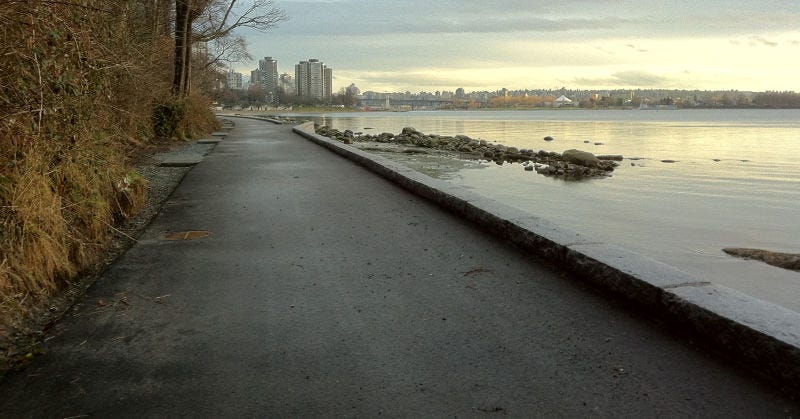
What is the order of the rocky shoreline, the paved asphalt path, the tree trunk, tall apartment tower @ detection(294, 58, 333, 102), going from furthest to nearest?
1. tall apartment tower @ detection(294, 58, 333, 102)
2. the tree trunk
3. the rocky shoreline
4. the paved asphalt path

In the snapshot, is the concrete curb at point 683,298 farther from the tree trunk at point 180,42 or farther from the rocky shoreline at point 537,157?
the tree trunk at point 180,42

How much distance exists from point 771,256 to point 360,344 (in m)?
7.84

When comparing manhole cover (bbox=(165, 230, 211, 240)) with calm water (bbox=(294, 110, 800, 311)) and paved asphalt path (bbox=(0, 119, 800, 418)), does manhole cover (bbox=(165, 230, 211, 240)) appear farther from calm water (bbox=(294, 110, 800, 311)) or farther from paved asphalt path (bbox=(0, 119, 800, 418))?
calm water (bbox=(294, 110, 800, 311))

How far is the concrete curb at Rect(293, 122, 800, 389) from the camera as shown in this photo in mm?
3307

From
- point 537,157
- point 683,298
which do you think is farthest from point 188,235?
point 537,157

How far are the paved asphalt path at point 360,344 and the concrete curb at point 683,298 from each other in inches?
5.2

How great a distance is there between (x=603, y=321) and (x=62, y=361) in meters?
3.45

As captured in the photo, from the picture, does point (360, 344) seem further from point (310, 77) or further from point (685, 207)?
point (310, 77)

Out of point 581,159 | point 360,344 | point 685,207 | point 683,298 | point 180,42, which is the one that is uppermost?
point 180,42

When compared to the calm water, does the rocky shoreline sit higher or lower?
higher

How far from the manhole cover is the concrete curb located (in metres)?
3.37

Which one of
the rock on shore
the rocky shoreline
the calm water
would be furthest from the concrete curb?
the rocky shoreline

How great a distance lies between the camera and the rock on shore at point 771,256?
8.52 m

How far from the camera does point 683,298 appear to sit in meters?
3.93
